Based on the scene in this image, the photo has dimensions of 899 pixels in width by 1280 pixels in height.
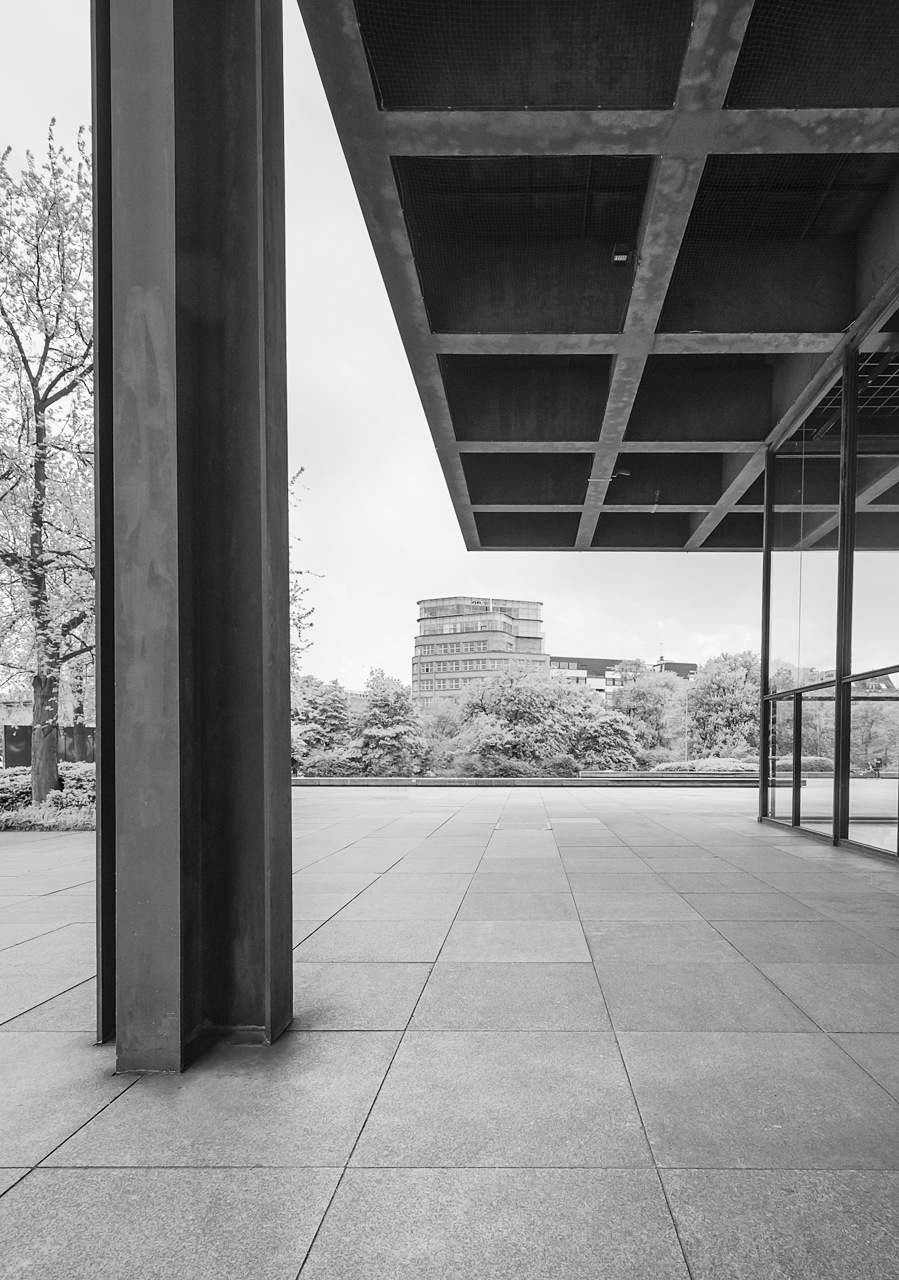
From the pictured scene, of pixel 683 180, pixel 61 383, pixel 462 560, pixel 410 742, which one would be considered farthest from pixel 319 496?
pixel 683 180

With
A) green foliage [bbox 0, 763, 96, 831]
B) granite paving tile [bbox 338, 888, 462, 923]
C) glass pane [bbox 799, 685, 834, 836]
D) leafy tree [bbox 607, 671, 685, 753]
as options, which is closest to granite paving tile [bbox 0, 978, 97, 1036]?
granite paving tile [bbox 338, 888, 462, 923]

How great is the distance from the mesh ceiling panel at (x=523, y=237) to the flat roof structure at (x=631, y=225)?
0.09 feet

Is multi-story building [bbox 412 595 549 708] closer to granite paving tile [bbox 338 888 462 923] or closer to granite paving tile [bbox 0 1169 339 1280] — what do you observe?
granite paving tile [bbox 338 888 462 923]

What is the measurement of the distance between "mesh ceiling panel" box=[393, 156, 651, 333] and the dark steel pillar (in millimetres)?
5565

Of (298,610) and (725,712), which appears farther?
(725,712)

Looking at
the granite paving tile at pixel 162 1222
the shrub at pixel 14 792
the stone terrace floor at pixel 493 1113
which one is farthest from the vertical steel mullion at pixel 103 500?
the shrub at pixel 14 792

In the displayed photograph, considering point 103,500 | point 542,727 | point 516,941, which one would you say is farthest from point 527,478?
point 542,727

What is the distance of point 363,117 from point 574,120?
1.97 meters

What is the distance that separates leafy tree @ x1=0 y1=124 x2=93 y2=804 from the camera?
1625 cm

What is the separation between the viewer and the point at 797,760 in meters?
14.1

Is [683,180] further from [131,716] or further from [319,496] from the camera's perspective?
[319,496]

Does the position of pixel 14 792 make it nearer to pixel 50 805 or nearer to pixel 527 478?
pixel 50 805

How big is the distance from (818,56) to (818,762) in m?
9.29

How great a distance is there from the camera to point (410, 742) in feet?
135
